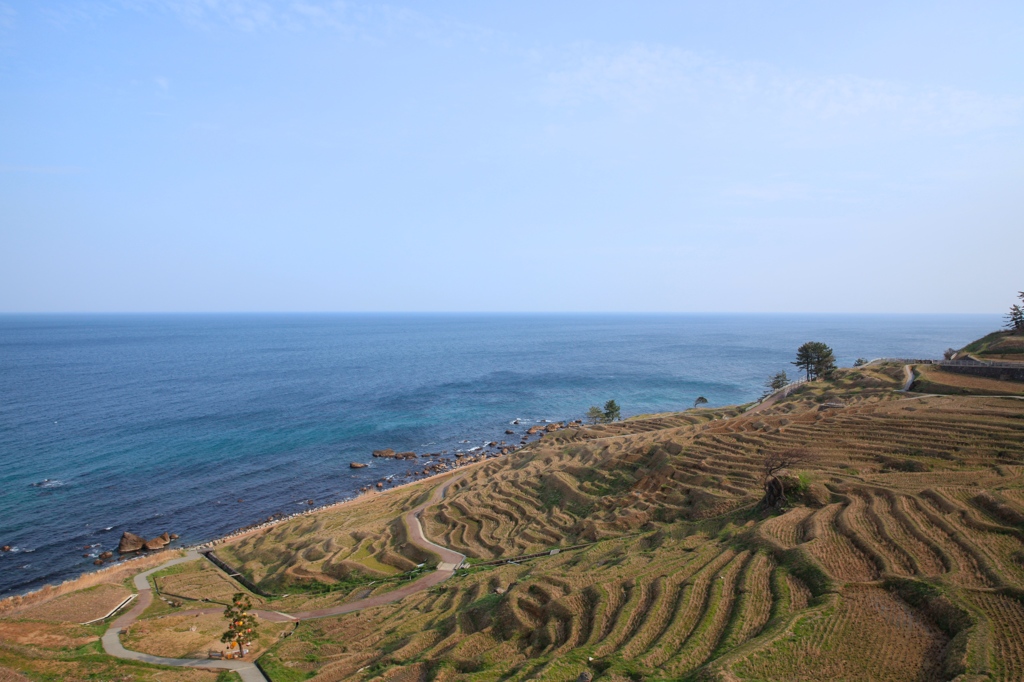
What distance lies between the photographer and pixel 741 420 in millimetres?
54281

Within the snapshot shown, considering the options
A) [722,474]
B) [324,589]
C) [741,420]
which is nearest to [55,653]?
[324,589]

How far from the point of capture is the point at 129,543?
172 feet

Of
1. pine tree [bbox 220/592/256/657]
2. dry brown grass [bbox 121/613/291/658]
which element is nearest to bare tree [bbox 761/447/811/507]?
dry brown grass [bbox 121/613/291/658]

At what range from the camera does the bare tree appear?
1328 inches

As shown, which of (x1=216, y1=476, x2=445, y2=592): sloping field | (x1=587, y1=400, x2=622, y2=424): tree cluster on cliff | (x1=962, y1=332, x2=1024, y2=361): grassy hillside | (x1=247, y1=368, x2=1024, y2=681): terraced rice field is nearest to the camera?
(x1=247, y1=368, x2=1024, y2=681): terraced rice field

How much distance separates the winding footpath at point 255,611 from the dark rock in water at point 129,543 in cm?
704

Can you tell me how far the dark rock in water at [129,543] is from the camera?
52219mm

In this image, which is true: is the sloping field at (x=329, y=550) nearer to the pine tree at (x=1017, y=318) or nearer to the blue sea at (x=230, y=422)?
the blue sea at (x=230, y=422)

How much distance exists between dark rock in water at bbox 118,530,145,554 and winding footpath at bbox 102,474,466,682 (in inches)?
277

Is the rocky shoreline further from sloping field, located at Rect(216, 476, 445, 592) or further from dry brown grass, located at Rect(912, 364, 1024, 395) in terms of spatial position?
dry brown grass, located at Rect(912, 364, 1024, 395)

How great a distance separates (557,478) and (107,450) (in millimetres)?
70413

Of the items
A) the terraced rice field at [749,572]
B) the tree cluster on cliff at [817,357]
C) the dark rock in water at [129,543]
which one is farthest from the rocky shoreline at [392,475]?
the tree cluster on cliff at [817,357]

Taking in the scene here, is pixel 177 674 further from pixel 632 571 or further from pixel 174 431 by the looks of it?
pixel 174 431

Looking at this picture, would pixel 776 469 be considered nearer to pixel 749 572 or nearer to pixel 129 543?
pixel 749 572
